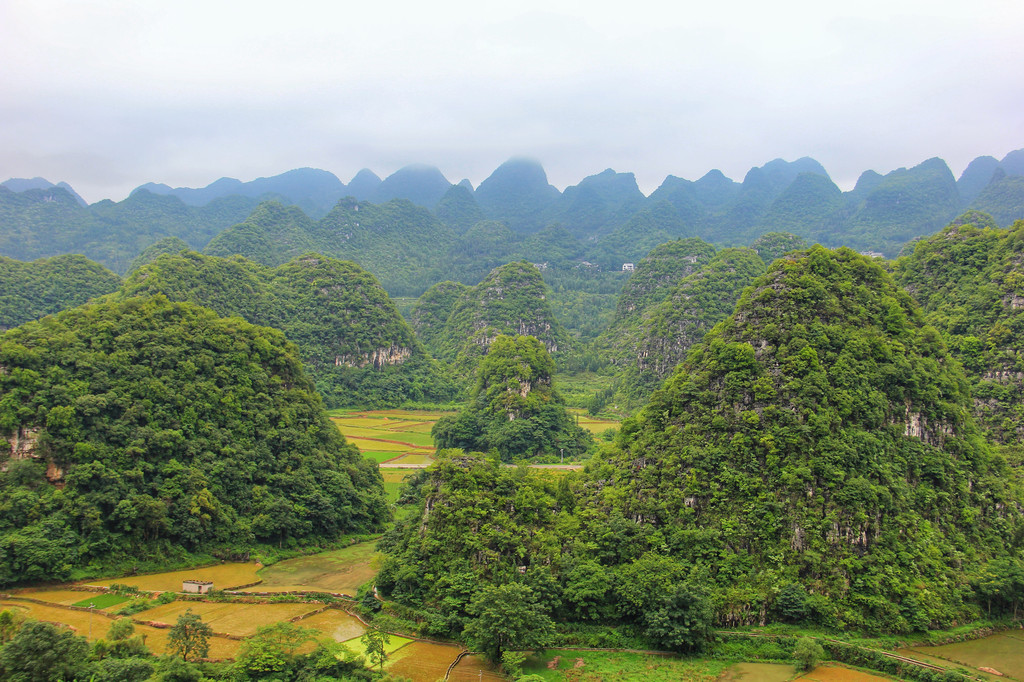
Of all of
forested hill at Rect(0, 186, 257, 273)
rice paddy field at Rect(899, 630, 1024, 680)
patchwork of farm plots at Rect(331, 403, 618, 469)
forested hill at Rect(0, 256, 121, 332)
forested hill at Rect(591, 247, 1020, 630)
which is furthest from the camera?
forested hill at Rect(0, 186, 257, 273)

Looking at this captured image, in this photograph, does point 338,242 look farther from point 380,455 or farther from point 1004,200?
point 1004,200

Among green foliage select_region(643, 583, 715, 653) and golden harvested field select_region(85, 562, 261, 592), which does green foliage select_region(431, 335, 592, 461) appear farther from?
green foliage select_region(643, 583, 715, 653)

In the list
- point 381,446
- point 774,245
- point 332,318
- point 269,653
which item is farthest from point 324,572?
point 774,245

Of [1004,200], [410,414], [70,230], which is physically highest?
[70,230]

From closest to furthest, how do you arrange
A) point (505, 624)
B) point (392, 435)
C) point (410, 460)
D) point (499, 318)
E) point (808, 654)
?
point (808, 654) < point (505, 624) < point (410, 460) < point (392, 435) < point (499, 318)

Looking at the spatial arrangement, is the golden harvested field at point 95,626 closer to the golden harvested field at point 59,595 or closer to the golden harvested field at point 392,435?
the golden harvested field at point 59,595

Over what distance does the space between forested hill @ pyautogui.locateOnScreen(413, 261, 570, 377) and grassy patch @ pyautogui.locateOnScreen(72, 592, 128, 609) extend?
243 ft

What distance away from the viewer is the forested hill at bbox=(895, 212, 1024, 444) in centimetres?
4084

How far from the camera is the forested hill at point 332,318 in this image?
279 feet

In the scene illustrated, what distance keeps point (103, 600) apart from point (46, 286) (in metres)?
75.3

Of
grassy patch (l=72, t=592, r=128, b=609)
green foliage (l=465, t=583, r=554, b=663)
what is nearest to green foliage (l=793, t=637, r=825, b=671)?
green foliage (l=465, t=583, r=554, b=663)

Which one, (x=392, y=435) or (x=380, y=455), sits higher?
(x=380, y=455)

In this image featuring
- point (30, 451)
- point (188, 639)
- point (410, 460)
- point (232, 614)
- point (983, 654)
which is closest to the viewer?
point (188, 639)

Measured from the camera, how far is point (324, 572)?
34.7 meters
